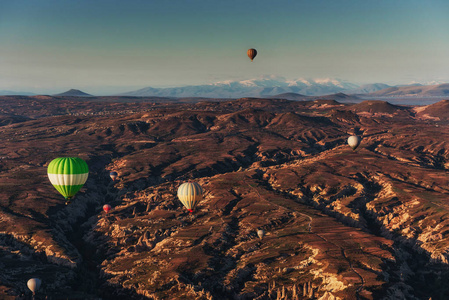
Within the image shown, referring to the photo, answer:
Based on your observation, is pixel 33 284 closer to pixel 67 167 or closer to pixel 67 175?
pixel 67 175

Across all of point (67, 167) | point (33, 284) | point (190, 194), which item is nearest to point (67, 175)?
point (67, 167)

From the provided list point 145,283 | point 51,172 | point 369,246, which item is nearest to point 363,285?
point 369,246

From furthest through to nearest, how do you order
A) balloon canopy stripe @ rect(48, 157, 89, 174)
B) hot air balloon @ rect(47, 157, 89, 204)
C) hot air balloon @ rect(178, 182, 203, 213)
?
1. hot air balloon @ rect(178, 182, 203, 213)
2. balloon canopy stripe @ rect(48, 157, 89, 174)
3. hot air balloon @ rect(47, 157, 89, 204)

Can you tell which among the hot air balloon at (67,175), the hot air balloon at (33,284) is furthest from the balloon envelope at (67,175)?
the hot air balloon at (33,284)

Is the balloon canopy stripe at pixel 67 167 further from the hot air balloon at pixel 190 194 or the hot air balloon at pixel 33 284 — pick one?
the hot air balloon at pixel 190 194

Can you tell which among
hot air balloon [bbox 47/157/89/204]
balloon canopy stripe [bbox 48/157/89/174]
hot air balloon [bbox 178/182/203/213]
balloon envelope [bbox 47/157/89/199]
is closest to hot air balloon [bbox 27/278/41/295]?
hot air balloon [bbox 47/157/89/204]

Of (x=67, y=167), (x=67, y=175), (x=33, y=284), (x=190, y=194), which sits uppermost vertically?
(x=67, y=167)

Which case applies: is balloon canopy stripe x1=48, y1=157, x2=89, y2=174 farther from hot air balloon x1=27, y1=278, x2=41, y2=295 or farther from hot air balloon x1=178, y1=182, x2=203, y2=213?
hot air balloon x1=178, y1=182, x2=203, y2=213

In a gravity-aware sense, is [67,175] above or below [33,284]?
above

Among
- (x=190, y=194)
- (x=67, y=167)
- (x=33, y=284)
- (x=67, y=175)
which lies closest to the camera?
(x=67, y=175)

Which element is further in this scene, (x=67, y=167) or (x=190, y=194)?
(x=190, y=194)

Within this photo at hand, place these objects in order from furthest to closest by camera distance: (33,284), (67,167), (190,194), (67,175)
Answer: (190,194) → (67,167) → (33,284) → (67,175)
